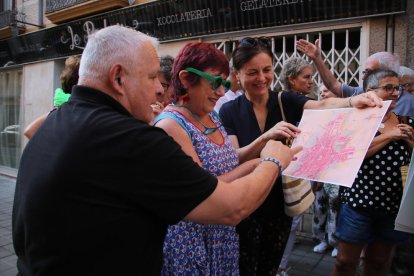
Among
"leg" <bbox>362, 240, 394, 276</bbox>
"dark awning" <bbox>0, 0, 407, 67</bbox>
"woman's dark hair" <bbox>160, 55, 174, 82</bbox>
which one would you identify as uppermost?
"dark awning" <bbox>0, 0, 407, 67</bbox>

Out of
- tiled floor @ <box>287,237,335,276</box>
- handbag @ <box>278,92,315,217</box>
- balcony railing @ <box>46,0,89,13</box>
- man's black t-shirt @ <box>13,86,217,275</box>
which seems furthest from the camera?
balcony railing @ <box>46,0,89,13</box>

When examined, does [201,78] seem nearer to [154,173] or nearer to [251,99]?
[251,99]

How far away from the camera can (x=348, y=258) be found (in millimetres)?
2648

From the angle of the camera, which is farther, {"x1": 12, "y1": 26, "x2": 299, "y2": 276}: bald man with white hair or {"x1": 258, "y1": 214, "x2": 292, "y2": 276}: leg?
{"x1": 258, "y1": 214, "x2": 292, "y2": 276}: leg

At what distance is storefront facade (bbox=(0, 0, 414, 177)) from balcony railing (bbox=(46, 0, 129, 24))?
0.03 meters

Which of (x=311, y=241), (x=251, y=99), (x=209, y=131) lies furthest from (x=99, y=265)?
(x=311, y=241)

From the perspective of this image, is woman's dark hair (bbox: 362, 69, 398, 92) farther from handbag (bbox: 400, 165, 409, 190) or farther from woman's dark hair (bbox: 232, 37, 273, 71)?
woman's dark hair (bbox: 232, 37, 273, 71)

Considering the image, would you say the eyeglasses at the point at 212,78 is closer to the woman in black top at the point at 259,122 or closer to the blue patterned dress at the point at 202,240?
the blue patterned dress at the point at 202,240

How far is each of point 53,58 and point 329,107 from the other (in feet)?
28.5

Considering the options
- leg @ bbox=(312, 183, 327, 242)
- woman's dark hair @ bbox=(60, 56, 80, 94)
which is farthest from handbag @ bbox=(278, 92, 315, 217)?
leg @ bbox=(312, 183, 327, 242)

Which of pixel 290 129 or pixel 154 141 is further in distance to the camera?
pixel 290 129

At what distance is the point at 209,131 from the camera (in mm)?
1857

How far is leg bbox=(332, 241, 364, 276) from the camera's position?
2.64 meters

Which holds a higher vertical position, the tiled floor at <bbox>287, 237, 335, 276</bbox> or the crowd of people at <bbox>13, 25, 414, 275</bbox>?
the crowd of people at <bbox>13, 25, 414, 275</bbox>
